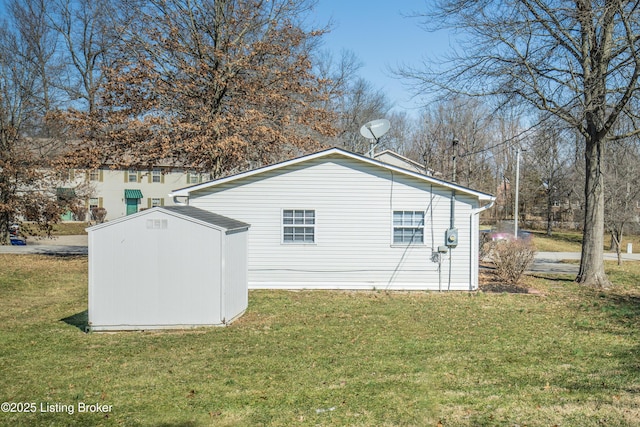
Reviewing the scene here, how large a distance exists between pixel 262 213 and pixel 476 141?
117 ft

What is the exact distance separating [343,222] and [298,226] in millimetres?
1216

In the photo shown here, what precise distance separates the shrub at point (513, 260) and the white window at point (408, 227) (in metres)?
2.93

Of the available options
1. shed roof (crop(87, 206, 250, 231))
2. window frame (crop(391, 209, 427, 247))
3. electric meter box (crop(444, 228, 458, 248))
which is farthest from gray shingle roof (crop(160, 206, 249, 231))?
electric meter box (crop(444, 228, 458, 248))

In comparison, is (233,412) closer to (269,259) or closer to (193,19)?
(269,259)

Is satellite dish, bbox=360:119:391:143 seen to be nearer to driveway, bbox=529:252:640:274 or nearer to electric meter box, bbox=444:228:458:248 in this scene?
electric meter box, bbox=444:228:458:248

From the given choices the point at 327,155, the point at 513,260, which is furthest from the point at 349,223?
the point at 513,260

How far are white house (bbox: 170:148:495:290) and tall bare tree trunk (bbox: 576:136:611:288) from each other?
335 cm

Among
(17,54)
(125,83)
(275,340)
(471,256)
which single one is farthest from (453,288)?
(17,54)

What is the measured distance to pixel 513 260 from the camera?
628 inches

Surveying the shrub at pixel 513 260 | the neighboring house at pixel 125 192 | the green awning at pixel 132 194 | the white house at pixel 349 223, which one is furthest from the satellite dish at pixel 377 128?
the green awning at pixel 132 194

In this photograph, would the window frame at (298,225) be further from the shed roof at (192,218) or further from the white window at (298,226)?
the shed roof at (192,218)

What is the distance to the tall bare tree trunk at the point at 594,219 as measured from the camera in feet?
51.0

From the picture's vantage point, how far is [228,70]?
20562 mm

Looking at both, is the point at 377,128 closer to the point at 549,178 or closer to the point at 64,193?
the point at 64,193
